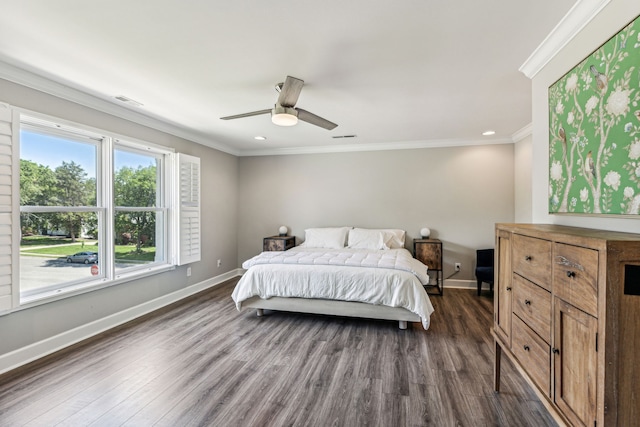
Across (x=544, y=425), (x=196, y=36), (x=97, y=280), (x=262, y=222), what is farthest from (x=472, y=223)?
(x=97, y=280)

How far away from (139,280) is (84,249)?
0.75 meters

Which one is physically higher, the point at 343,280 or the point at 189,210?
the point at 189,210

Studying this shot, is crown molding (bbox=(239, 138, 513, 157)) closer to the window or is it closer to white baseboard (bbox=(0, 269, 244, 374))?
the window

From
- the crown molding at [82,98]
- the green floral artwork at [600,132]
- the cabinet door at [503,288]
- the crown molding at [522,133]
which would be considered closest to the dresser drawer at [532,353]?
the cabinet door at [503,288]

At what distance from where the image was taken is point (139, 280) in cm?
353

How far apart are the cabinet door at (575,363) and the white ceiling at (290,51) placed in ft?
5.50

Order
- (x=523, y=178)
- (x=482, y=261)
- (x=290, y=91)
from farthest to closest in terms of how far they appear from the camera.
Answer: (x=482, y=261), (x=523, y=178), (x=290, y=91)

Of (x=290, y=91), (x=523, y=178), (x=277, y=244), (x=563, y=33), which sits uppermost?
(x=563, y=33)

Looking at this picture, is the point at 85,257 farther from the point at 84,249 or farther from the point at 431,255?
the point at 431,255

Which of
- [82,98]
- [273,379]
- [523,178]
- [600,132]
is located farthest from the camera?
[523,178]

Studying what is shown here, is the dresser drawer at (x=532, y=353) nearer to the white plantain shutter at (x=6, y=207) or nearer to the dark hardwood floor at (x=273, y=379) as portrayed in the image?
the dark hardwood floor at (x=273, y=379)

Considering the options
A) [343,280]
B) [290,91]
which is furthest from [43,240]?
[343,280]

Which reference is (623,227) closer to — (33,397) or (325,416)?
(325,416)

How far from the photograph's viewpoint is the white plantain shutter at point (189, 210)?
159 inches
